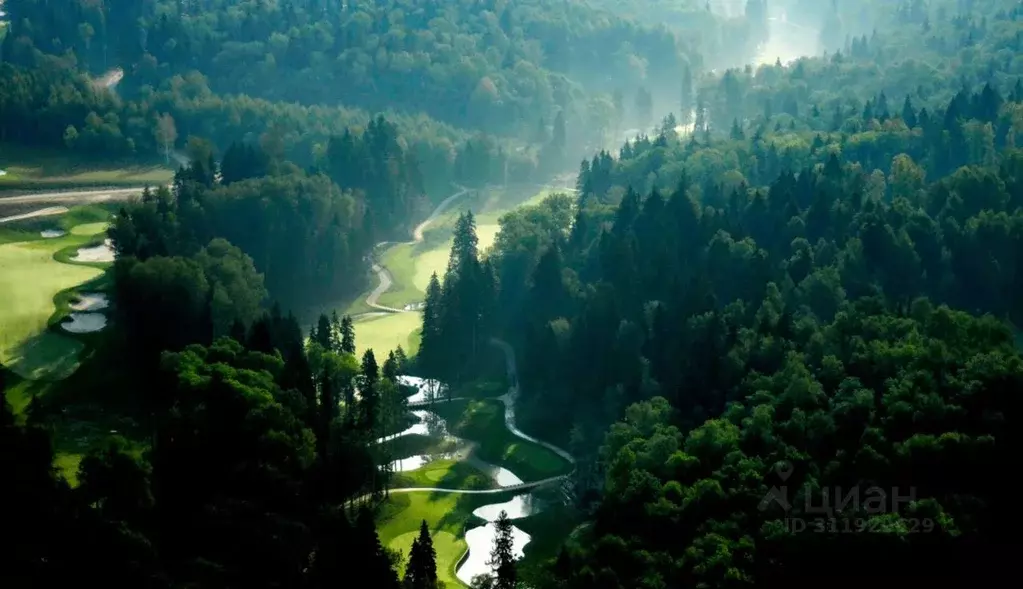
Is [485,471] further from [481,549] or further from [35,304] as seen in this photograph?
[35,304]

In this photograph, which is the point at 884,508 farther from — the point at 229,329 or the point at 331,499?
the point at 229,329

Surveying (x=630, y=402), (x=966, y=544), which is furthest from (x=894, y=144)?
(x=966, y=544)

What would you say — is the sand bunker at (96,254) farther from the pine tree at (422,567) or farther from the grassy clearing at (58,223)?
the pine tree at (422,567)

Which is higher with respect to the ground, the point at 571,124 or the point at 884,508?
the point at 571,124

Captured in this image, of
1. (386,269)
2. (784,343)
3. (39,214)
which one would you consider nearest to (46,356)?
(39,214)

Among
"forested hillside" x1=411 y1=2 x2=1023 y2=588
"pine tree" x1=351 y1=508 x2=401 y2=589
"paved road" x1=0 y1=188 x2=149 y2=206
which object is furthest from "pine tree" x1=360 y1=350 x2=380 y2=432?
"paved road" x1=0 y1=188 x2=149 y2=206

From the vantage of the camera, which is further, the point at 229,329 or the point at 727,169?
the point at 727,169

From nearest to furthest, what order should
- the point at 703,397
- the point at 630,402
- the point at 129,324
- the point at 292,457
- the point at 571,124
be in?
1. the point at 292,457
2. the point at 703,397
3. the point at 630,402
4. the point at 129,324
5. the point at 571,124

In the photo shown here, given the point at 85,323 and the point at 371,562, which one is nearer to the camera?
the point at 371,562
